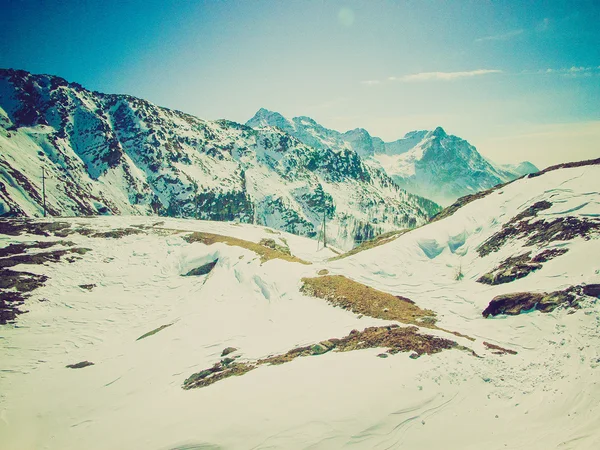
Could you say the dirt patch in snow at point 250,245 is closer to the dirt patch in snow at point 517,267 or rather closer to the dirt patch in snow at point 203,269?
the dirt patch in snow at point 203,269

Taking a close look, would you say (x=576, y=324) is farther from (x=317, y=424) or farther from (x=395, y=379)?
(x=317, y=424)

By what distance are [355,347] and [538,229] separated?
22.2 meters

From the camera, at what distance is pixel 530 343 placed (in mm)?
14508

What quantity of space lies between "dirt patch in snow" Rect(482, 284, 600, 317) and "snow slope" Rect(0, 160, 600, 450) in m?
0.51

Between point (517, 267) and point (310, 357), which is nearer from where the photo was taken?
point (310, 357)

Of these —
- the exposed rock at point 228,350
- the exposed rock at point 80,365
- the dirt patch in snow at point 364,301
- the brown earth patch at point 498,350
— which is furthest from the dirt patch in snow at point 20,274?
the brown earth patch at point 498,350

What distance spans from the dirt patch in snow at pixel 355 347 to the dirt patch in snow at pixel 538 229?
16794 mm

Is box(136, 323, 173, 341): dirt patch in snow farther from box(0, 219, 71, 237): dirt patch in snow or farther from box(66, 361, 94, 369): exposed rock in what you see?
box(0, 219, 71, 237): dirt patch in snow

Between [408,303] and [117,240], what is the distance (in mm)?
47189

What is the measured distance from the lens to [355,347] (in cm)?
1423

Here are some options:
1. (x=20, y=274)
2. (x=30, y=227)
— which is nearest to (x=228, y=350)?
(x=20, y=274)

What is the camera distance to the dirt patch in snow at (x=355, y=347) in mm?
13188

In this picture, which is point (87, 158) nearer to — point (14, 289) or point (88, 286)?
point (14, 289)

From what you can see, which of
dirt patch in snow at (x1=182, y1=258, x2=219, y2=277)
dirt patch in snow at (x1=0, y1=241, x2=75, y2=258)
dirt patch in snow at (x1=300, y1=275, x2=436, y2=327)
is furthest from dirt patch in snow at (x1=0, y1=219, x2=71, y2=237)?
dirt patch in snow at (x1=300, y1=275, x2=436, y2=327)
